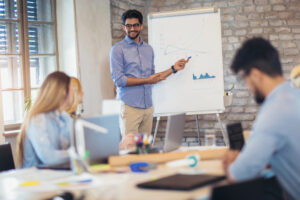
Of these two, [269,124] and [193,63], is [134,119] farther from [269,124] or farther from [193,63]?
[269,124]

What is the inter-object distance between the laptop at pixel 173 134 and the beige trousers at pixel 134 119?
4.57 ft

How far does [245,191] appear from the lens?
54.1 inches

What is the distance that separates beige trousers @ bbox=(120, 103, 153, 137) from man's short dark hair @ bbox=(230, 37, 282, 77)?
8.23ft

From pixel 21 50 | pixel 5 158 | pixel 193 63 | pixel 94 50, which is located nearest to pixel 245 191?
pixel 5 158

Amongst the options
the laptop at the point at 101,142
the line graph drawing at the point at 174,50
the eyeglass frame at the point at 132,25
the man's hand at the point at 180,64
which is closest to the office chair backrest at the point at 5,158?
the laptop at the point at 101,142

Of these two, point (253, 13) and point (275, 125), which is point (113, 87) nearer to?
point (253, 13)

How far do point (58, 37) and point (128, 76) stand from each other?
1.29 m

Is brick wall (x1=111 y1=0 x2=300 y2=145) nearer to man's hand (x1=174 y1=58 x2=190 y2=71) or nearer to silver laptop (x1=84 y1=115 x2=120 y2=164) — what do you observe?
man's hand (x1=174 y1=58 x2=190 y2=71)

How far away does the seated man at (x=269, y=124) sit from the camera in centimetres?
174

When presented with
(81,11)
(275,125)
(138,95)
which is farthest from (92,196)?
(81,11)

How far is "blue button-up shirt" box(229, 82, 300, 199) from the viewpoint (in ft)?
5.69

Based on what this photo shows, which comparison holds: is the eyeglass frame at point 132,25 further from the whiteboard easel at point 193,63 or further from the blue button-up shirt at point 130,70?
the whiteboard easel at point 193,63

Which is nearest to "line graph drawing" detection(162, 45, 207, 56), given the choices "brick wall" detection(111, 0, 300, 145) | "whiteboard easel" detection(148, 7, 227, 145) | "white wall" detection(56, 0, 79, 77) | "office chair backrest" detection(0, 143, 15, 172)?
"whiteboard easel" detection(148, 7, 227, 145)

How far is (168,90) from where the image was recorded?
4.95m
